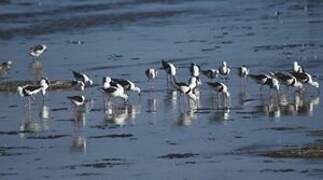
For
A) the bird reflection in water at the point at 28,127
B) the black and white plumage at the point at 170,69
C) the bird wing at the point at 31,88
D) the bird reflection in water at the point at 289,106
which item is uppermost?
the black and white plumage at the point at 170,69

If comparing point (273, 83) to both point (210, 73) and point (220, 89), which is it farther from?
point (210, 73)

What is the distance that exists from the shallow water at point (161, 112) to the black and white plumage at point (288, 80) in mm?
360

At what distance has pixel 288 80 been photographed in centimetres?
3072

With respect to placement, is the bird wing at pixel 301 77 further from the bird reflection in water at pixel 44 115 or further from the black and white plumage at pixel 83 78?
the bird reflection in water at pixel 44 115

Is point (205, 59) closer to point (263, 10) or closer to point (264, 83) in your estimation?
point (264, 83)

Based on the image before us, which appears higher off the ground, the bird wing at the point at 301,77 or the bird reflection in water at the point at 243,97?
the bird wing at the point at 301,77

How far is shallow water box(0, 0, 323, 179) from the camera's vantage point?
851 inches

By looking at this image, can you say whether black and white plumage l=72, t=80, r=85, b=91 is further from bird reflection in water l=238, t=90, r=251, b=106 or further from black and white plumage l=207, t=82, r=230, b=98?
bird reflection in water l=238, t=90, r=251, b=106

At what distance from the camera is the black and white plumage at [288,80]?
30.7 meters

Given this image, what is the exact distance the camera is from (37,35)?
55719mm

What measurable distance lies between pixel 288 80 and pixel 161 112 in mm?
4068

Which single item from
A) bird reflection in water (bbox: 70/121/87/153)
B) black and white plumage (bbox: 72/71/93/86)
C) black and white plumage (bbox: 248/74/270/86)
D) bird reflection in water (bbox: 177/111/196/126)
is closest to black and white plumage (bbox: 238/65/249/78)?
black and white plumage (bbox: 248/74/270/86)

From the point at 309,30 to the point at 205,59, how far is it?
982 centimetres

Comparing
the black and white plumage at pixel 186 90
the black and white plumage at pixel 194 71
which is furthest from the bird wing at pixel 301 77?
the black and white plumage at pixel 194 71
